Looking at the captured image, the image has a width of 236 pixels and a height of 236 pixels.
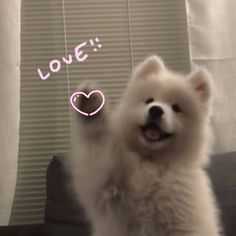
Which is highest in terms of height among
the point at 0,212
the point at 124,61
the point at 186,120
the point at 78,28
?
the point at 78,28

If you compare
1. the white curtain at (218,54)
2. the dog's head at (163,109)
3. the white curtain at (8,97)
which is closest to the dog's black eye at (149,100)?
the dog's head at (163,109)

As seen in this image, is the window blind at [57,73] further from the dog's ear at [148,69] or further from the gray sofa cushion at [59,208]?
the dog's ear at [148,69]

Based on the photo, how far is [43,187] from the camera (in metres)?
2.01

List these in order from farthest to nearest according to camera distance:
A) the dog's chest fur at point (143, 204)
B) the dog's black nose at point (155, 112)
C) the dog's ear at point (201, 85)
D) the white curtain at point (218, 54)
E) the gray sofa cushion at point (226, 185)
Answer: the white curtain at point (218, 54) → the gray sofa cushion at point (226, 185) → the dog's ear at point (201, 85) → the dog's black nose at point (155, 112) → the dog's chest fur at point (143, 204)

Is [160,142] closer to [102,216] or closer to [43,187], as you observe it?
[102,216]

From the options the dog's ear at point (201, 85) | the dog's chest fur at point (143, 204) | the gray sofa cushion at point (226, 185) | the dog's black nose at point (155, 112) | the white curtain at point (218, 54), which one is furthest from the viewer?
the white curtain at point (218, 54)

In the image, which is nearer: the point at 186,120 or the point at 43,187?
the point at 186,120

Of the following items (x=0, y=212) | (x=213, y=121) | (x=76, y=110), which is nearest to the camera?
(x=76, y=110)

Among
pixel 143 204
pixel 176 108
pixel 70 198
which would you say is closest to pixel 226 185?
pixel 70 198

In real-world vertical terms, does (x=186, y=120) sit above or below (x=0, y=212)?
above

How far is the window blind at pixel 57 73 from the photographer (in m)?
1.97

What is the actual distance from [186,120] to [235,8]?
3.38 feet

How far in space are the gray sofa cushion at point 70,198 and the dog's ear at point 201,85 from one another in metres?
0.56

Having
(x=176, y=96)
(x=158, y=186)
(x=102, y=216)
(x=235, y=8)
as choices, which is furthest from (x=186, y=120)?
(x=235, y=8)
